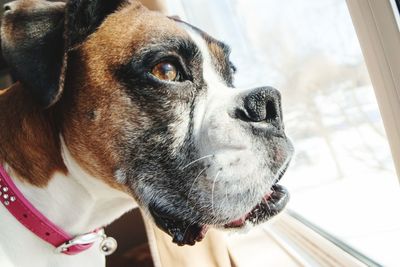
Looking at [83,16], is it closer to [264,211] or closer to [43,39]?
[43,39]

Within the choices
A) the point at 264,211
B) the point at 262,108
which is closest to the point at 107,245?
the point at 264,211

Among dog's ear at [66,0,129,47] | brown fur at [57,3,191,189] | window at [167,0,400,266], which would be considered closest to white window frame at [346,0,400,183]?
window at [167,0,400,266]

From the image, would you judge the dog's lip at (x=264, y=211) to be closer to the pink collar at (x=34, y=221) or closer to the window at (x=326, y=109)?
the pink collar at (x=34, y=221)

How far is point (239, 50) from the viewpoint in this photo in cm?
224

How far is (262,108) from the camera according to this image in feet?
2.99

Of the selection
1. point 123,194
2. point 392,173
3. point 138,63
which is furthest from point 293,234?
point 138,63

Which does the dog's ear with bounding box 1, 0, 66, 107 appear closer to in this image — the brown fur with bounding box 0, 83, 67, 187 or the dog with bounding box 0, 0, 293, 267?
the dog with bounding box 0, 0, 293, 267

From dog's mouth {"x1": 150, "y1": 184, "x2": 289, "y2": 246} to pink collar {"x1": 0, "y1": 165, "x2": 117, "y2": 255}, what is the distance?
0.85 feet

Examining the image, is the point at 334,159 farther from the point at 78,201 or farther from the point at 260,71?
the point at 78,201

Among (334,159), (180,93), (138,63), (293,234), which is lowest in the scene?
(293,234)

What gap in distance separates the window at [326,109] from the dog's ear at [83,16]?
714 mm

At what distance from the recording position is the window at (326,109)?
4.59 ft

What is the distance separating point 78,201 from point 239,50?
145 centimetres

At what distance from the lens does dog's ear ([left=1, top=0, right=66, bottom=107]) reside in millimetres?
913
